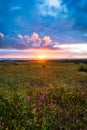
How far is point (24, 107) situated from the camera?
8.41m

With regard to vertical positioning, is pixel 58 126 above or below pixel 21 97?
below

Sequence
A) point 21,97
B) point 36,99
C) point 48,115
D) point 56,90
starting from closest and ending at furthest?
point 48,115 → point 21,97 → point 36,99 → point 56,90

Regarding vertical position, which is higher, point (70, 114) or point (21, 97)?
point (21, 97)

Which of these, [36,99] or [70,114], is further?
[36,99]

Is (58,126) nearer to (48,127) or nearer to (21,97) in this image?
(48,127)

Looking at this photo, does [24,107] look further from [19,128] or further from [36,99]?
[36,99]

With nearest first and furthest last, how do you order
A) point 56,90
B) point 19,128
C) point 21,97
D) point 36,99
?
point 19,128, point 21,97, point 36,99, point 56,90

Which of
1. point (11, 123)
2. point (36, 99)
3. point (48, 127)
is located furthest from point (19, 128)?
point (36, 99)

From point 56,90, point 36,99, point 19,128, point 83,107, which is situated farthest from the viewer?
point 56,90

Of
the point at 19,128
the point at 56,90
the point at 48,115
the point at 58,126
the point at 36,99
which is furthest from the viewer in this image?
the point at 56,90

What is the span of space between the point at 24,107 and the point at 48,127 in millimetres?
1187

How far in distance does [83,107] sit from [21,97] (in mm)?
2707

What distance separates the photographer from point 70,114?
9109mm

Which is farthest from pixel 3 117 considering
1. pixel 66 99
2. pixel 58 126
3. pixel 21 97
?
pixel 66 99
